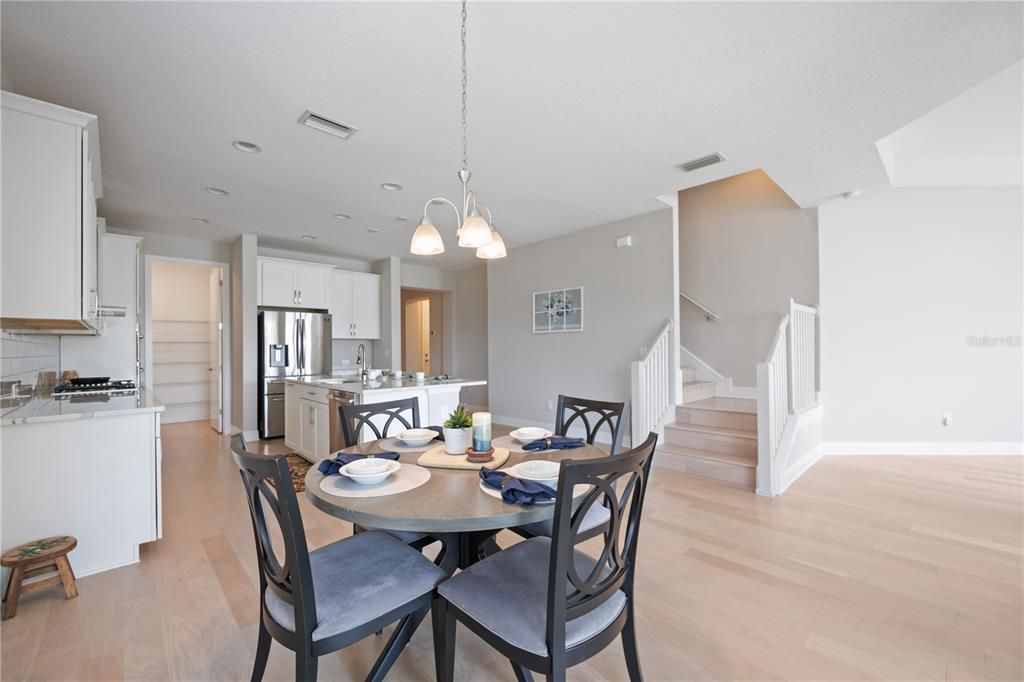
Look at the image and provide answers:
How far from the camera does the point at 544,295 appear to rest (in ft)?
18.5

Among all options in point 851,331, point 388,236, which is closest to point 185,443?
point 388,236

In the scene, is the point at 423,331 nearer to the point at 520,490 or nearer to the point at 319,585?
the point at 319,585

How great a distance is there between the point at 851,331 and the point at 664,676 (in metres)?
4.34

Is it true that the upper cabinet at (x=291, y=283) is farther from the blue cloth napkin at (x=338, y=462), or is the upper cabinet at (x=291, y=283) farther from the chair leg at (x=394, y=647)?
the chair leg at (x=394, y=647)

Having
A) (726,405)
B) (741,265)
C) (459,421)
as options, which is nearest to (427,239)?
(459,421)

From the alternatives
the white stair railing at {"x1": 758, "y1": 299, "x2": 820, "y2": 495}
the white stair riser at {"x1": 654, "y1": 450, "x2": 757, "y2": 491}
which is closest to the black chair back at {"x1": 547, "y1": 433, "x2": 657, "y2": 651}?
the white stair railing at {"x1": 758, "y1": 299, "x2": 820, "y2": 495}

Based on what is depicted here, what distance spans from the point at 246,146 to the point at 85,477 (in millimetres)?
2188

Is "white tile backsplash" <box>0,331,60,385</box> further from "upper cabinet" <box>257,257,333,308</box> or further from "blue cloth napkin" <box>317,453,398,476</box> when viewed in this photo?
"blue cloth napkin" <box>317,453,398,476</box>

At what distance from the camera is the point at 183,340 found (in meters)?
6.80

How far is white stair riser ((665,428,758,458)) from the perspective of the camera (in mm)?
3727

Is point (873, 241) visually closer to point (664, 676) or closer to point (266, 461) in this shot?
point (664, 676)

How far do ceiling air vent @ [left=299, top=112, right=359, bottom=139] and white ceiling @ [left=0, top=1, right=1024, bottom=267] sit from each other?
0.23 feet

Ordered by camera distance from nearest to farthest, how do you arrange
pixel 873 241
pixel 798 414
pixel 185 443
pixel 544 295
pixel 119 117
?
pixel 119 117
pixel 798 414
pixel 873 241
pixel 185 443
pixel 544 295

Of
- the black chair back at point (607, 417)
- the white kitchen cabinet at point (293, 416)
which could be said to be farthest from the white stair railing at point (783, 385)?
the white kitchen cabinet at point (293, 416)
